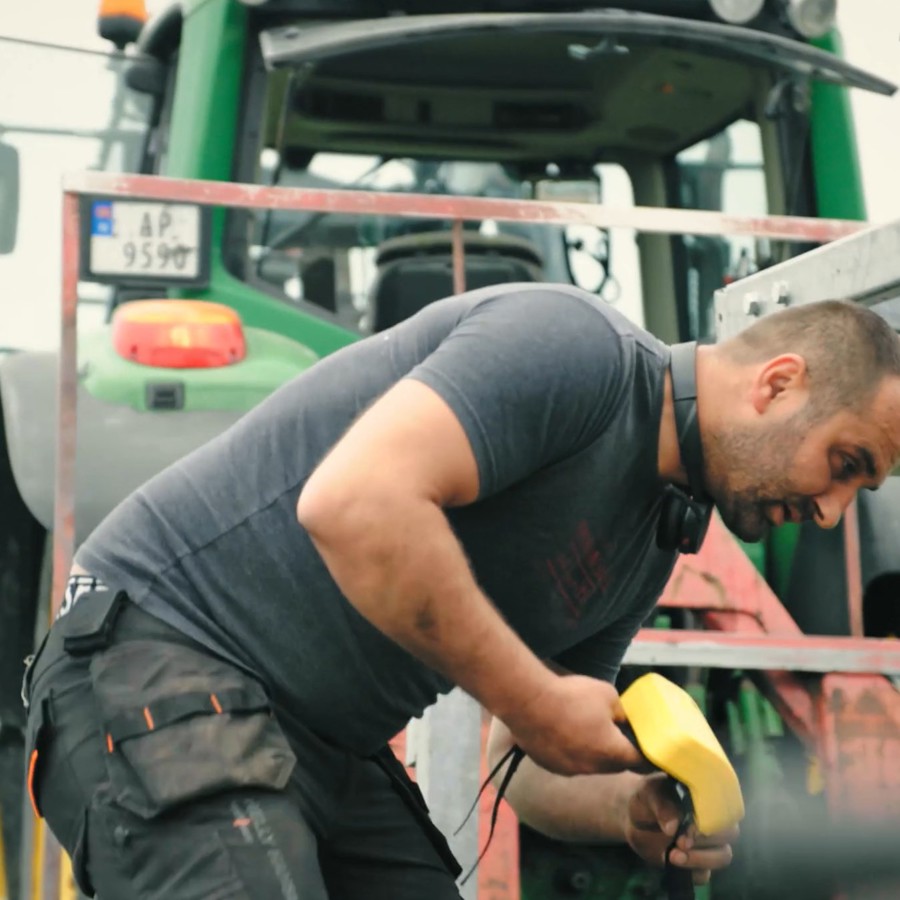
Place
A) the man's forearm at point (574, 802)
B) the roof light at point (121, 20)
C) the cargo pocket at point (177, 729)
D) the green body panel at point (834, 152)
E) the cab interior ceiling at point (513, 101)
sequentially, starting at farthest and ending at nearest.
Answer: the roof light at point (121, 20) < the green body panel at point (834, 152) < the cab interior ceiling at point (513, 101) < the man's forearm at point (574, 802) < the cargo pocket at point (177, 729)

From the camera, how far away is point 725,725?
12.5ft

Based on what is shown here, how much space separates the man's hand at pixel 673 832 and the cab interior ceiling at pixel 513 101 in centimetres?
241

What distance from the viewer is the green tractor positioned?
3.78 metres

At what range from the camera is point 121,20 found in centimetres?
535

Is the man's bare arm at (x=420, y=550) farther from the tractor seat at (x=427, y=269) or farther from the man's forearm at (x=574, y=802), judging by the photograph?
the tractor seat at (x=427, y=269)

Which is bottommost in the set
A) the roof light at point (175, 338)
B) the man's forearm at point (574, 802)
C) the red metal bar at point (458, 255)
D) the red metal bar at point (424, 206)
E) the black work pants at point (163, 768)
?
the man's forearm at point (574, 802)

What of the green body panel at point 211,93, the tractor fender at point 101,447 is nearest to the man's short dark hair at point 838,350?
the tractor fender at point 101,447

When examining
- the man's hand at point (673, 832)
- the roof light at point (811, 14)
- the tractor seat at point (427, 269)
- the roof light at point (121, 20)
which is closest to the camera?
the man's hand at point (673, 832)

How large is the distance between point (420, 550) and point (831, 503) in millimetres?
633

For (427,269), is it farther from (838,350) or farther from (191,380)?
(838,350)

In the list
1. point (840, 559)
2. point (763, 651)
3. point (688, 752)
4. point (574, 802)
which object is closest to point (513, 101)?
point (840, 559)

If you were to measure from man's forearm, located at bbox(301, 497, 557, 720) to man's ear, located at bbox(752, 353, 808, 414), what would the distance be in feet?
1.47

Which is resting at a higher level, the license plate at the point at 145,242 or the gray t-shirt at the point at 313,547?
the license plate at the point at 145,242

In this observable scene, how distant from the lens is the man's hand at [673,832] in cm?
246
